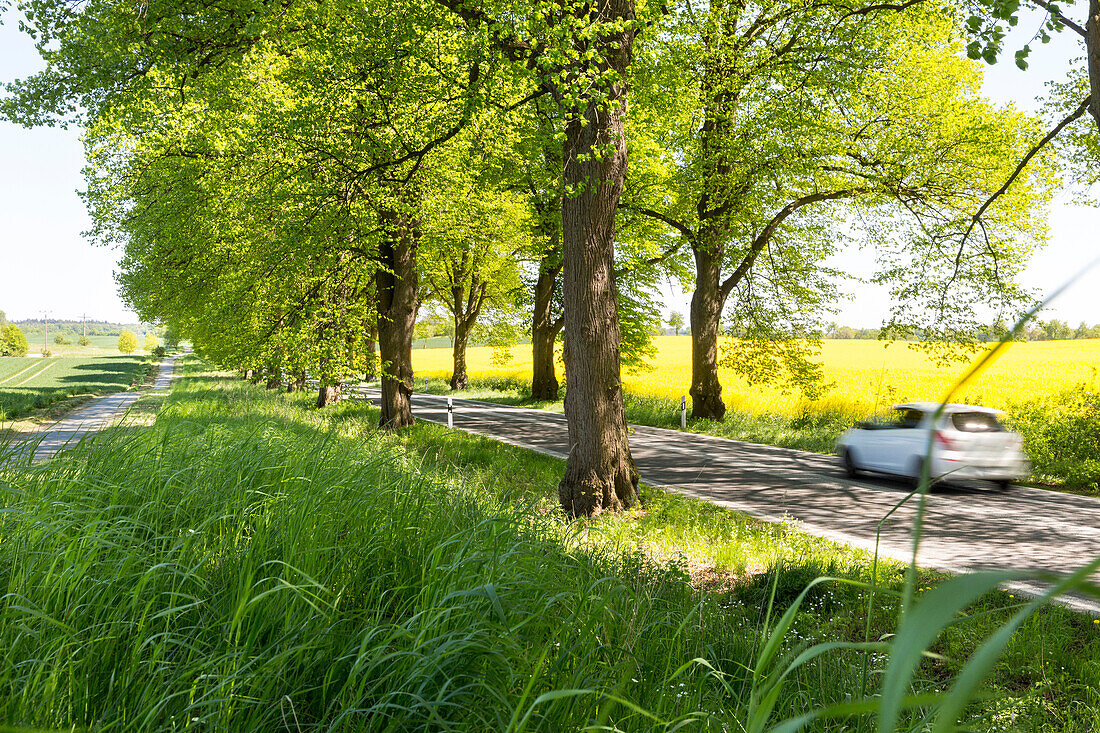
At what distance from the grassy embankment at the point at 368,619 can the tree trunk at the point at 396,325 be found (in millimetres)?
11542

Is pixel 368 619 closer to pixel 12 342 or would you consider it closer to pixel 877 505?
pixel 877 505

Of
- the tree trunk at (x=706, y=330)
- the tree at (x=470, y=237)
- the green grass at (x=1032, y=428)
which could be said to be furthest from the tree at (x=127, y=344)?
the tree trunk at (x=706, y=330)

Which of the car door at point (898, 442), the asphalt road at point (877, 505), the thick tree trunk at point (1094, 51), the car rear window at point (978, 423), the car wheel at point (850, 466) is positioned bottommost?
the asphalt road at point (877, 505)

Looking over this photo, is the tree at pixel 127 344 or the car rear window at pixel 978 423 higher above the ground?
the tree at pixel 127 344

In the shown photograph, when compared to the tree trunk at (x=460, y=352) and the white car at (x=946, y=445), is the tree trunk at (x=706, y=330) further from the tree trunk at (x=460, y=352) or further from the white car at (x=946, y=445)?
the tree trunk at (x=460, y=352)

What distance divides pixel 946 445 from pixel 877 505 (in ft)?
5.55

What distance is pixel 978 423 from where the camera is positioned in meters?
11.3

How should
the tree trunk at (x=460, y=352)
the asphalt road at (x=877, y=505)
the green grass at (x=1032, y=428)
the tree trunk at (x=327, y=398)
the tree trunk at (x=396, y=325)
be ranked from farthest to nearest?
the tree trunk at (x=460, y=352), the tree trunk at (x=327, y=398), the tree trunk at (x=396, y=325), the green grass at (x=1032, y=428), the asphalt road at (x=877, y=505)

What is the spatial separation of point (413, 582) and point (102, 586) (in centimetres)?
147

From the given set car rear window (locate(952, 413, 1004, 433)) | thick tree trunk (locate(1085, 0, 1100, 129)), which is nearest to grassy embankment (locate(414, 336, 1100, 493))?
car rear window (locate(952, 413, 1004, 433))

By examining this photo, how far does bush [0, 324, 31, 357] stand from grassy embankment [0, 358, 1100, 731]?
13797cm

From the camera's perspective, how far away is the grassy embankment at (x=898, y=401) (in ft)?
42.2

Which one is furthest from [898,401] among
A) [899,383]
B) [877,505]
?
[877,505]

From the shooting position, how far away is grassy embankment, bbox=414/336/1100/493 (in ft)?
42.2
